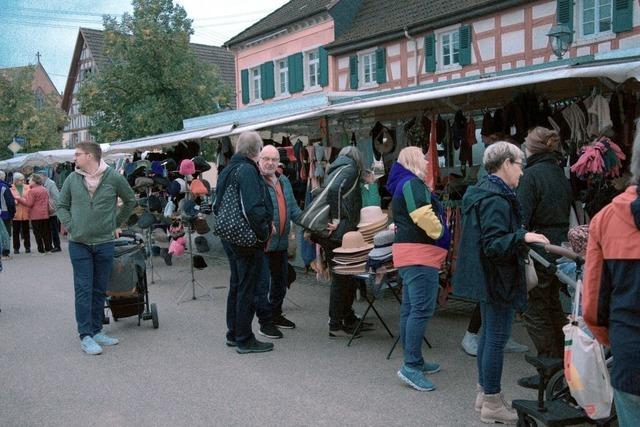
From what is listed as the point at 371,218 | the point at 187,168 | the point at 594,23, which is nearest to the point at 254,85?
the point at 594,23

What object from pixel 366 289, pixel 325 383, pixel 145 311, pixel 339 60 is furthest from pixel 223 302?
pixel 339 60

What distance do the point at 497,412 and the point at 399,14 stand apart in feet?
60.4

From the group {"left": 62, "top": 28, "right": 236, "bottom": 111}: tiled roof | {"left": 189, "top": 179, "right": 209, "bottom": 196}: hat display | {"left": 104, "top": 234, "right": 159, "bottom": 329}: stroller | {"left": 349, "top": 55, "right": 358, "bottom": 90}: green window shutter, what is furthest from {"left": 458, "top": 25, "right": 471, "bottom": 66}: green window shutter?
{"left": 62, "top": 28, "right": 236, "bottom": 111}: tiled roof

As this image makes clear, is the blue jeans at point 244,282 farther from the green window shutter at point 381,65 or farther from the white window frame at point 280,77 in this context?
the white window frame at point 280,77

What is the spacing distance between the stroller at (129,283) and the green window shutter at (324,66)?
16893 mm

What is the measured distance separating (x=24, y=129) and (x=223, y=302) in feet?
100

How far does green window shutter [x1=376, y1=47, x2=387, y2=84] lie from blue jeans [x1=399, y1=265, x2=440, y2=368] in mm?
16735

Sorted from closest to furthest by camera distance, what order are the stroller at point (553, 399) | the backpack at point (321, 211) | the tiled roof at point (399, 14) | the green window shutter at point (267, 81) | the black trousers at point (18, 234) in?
the stroller at point (553, 399), the backpack at point (321, 211), the black trousers at point (18, 234), the tiled roof at point (399, 14), the green window shutter at point (267, 81)

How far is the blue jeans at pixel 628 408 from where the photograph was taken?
2.19 meters

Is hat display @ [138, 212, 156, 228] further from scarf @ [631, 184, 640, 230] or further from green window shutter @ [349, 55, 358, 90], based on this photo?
green window shutter @ [349, 55, 358, 90]

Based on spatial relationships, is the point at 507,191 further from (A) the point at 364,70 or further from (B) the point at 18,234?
(A) the point at 364,70

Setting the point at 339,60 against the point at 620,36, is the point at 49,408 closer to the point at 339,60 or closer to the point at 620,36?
the point at 620,36

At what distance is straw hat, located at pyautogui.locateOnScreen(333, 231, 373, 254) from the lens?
19.4 feet

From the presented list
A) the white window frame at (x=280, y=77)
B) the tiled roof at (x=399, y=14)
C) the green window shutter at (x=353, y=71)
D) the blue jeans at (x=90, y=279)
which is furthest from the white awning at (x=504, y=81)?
the white window frame at (x=280, y=77)
